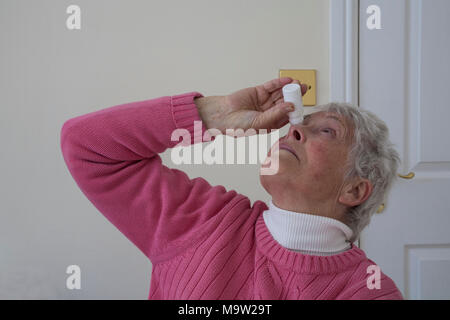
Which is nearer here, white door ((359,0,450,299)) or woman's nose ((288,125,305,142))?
woman's nose ((288,125,305,142))

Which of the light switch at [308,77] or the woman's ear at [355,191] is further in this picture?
the light switch at [308,77]

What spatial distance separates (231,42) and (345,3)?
1.54 ft

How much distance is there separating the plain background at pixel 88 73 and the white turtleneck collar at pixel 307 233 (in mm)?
644

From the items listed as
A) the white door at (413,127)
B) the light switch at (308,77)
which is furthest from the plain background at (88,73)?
the white door at (413,127)

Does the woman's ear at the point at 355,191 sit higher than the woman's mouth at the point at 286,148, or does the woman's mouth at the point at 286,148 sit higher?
the woman's mouth at the point at 286,148

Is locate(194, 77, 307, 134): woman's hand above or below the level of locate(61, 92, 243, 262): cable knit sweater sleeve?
above

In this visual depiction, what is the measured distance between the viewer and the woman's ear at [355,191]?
0.89 metres

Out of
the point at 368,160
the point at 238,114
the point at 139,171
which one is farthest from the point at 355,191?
the point at 139,171

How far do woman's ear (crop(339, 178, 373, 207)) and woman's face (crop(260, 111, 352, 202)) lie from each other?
22 millimetres

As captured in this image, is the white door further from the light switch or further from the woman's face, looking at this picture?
the woman's face

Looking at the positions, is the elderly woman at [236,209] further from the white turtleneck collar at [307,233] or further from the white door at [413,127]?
the white door at [413,127]

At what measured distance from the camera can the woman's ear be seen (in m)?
0.89

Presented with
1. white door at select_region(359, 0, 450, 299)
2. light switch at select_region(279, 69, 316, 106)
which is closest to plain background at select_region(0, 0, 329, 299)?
light switch at select_region(279, 69, 316, 106)

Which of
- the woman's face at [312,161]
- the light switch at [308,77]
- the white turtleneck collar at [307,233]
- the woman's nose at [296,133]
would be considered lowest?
the white turtleneck collar at [307,233]
